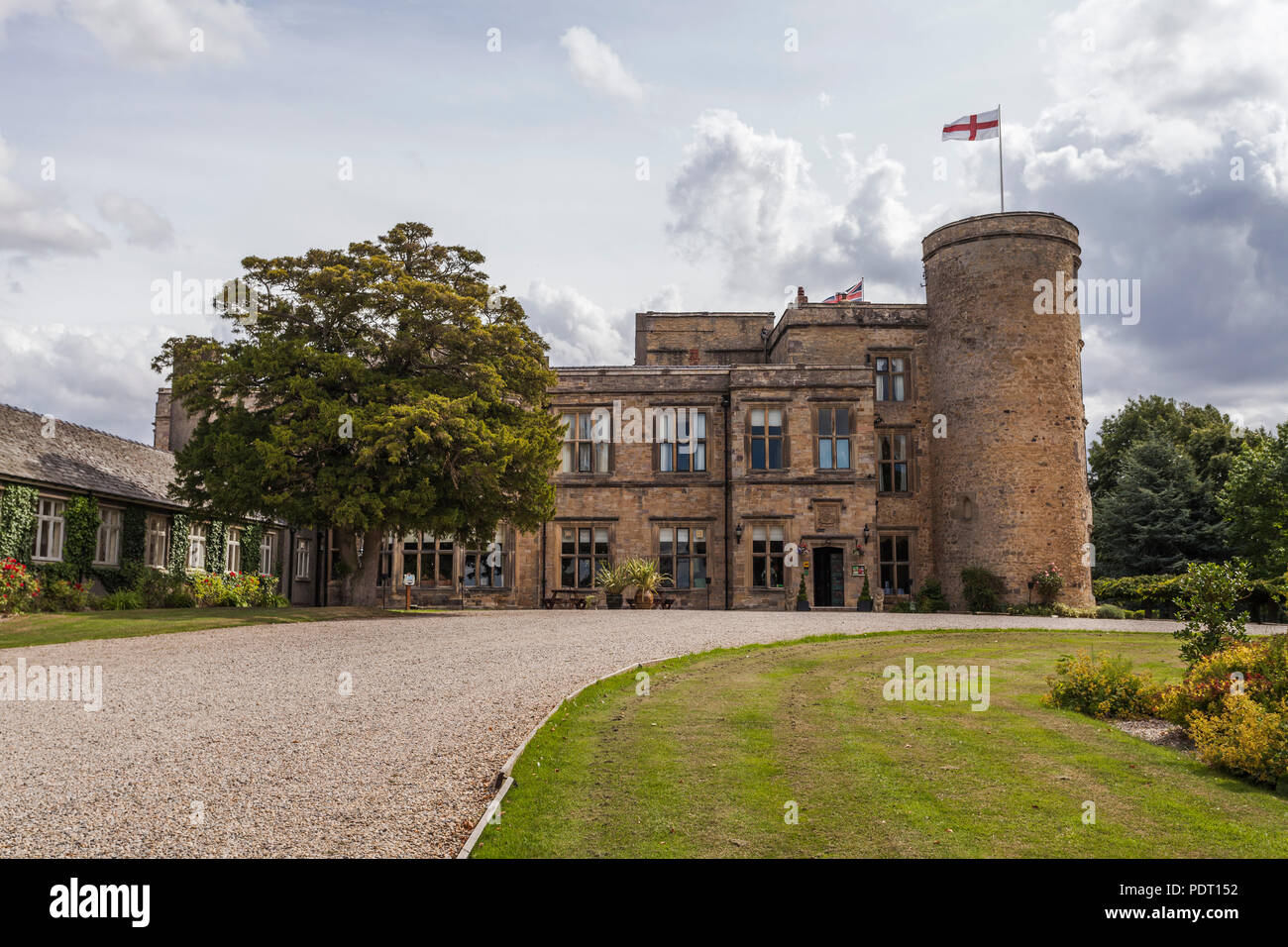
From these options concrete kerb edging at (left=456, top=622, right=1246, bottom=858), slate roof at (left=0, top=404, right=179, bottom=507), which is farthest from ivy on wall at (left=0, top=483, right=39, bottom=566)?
concrete kerb edging at (left=456, top=622, right=1246, bottom=858)

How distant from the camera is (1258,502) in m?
34.9

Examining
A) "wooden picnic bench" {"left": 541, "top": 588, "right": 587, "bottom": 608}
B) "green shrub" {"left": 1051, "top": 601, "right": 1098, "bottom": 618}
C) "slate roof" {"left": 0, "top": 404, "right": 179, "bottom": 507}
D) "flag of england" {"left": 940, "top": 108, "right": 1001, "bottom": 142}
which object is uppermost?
"flag of england" {"left": 940, "top": 108, "right": 1001, "bottom": 142}

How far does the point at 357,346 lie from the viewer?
2592 cm

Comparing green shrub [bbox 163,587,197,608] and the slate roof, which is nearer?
the slate roof

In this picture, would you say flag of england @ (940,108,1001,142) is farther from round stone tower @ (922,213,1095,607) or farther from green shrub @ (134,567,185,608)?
green shrub @ (134,567,185,608)

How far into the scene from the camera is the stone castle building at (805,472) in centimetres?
3406

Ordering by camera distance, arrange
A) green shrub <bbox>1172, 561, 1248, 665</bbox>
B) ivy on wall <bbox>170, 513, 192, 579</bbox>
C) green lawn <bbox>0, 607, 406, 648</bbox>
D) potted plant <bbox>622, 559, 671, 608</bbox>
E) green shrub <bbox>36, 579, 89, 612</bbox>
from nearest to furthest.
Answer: green shrub <bbox>1172, 561, 1248, 665</bbox>
green lawn <bbox>0, 607, 406, 648</bbox>
green shrub <bbox>36, 579, 89, 612</bbox>
ivy on wall <bbox>170, 513, 192, 579</bbox>
potted plant <bbox>622, 559, 671, 608</bbox>

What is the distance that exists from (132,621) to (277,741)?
43.1ft

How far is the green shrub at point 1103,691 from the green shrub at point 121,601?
854 inches

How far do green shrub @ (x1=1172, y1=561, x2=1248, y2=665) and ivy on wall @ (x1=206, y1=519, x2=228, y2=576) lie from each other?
93.2ft

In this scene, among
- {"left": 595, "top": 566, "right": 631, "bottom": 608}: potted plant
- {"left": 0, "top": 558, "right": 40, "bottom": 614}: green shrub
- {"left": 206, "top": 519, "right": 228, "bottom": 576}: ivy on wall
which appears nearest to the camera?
{"left": 0, "top": 558, "right": 40, "bottom": 614}: green shrub

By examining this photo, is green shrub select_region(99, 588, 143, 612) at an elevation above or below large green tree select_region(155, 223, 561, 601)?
below

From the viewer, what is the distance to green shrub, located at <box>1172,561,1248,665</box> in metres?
11.3
